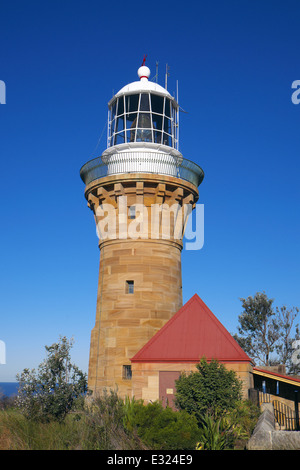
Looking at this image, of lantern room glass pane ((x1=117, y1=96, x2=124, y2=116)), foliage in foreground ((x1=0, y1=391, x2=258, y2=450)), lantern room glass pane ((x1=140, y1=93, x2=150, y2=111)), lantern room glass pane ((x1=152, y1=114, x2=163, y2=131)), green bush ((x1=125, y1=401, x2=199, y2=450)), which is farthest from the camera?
lantern room glass pane ((x1=117, y1=96, x2=124, y2=116))

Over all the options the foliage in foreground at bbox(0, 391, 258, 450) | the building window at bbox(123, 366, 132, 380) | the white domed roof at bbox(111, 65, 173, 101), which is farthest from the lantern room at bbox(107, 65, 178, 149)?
the foliage in foreground at bbox(0, 391, 258, 450)

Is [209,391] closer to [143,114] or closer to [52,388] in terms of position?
[52,388]

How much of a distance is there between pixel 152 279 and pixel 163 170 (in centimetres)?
622

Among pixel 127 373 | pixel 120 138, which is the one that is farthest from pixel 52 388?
pixel 120 138

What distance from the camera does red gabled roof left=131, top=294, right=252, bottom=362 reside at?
20844 mm

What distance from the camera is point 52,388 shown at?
20.0m

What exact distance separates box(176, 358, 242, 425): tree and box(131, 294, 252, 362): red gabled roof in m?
1.59

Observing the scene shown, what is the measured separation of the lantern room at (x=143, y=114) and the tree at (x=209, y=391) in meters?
13.5

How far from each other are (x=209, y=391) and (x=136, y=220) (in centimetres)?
1060

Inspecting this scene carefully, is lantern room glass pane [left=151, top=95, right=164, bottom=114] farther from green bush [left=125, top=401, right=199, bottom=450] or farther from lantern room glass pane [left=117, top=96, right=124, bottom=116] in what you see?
green bush [left=125, top=401, right=199, bottom=450]

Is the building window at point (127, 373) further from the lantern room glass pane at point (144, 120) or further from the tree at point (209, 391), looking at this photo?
the lantern room glass pane at point (144, 120)

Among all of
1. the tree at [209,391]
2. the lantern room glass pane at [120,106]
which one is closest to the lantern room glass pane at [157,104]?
the lantern room glass pane at [120,106]

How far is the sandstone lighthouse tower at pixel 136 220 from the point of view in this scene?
79.4ft
